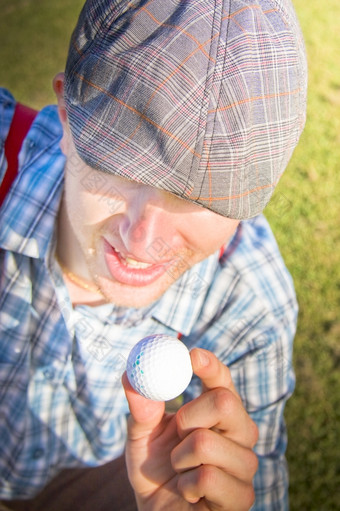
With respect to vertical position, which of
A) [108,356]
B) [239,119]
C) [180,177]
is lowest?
[108,356]

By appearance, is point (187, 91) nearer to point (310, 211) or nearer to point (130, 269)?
point (130, 269)

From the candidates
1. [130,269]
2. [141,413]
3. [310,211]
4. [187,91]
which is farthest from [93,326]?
[310,211]

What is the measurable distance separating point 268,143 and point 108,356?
0.89m

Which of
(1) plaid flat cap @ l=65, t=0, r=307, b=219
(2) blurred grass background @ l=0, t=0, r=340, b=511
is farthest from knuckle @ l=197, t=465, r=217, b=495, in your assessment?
(2) blurred grass background @ l=0, t=0, r=340, b=511

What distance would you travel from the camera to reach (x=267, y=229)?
1.61 meters

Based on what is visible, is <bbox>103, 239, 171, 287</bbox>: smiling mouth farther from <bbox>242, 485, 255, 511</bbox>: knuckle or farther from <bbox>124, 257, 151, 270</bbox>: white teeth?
<bbox>242, 485, 255, 511</bbox>: knuckle

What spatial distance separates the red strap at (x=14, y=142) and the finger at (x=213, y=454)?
939mm

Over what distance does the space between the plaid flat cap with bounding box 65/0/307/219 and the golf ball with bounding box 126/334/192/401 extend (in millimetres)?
367

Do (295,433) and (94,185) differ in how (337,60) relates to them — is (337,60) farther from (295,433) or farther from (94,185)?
(94,185)

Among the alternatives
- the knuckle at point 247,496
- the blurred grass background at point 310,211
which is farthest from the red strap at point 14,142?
the blurred grass background at point 310,211

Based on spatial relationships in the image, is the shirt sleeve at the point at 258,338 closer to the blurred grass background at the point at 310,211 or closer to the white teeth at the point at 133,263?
the white teeth at the point at 133,263

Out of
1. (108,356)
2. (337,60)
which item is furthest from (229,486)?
(337,60)

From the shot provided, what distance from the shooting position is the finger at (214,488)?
1018 millimetres

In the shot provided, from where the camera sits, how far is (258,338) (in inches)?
57.2
